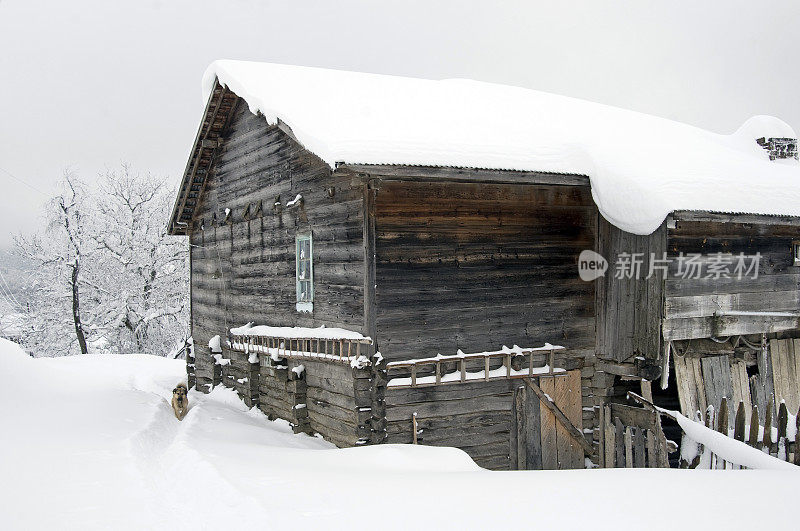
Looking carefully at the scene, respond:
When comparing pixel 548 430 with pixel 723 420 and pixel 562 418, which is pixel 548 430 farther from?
pixel 723 420

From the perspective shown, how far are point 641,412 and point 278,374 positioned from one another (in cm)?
656

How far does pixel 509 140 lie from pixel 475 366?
3869 mm

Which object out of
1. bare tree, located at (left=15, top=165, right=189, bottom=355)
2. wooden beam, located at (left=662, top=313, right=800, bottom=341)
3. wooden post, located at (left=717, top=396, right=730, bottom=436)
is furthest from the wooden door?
bare tree, located at (left=15, top=165, right=189, bottom=355)

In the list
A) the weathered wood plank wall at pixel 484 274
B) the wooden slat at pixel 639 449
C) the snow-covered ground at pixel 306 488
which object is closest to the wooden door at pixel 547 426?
the weathered wood plank wall at pixel 484 274

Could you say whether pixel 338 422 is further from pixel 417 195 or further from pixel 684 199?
pixel 684 199

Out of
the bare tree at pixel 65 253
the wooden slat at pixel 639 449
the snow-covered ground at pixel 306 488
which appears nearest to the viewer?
the snow-covered ground at pixel 306 488

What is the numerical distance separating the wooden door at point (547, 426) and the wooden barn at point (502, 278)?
3 cm

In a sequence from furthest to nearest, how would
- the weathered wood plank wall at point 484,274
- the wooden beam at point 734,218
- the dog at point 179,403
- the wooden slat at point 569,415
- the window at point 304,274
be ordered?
1. the dog at point 179,403
2. the window at point 304,274
3. the wooden slat at point 569,415
4. the wooden beam at point 734,218
5. the weathered wood plank wall at point 484,274

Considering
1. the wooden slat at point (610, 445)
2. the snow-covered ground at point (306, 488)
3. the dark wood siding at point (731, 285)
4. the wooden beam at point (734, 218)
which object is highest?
the wooden beam at point (734, 218)

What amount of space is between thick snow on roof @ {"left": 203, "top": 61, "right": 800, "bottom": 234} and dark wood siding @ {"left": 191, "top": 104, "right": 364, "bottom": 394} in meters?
0.97

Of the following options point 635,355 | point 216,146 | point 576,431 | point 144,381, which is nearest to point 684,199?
point 635,355

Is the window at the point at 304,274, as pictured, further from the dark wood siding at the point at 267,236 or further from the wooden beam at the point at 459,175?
the wooden beam at the point at 459,175

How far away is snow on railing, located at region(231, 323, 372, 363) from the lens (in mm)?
9555

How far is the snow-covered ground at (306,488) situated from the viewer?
514 cm
